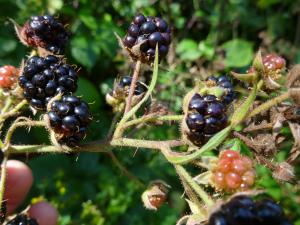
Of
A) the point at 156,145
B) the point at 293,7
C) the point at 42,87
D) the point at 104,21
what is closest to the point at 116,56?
the point at 104,21

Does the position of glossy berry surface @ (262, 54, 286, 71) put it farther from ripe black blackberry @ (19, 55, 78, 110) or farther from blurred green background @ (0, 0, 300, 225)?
blurred green background @ (0, 0, 300, 225)

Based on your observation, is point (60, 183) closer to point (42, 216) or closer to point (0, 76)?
point (42, 216)

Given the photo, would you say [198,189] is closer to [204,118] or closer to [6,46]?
[204,118]

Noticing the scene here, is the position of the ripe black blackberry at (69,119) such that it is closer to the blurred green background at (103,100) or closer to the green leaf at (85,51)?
the blurred green background at (103,100)

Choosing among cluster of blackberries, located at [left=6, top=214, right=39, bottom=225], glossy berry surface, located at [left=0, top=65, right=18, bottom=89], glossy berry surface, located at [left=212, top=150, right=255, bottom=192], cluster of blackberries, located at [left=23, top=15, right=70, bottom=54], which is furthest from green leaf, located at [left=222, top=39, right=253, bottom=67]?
glossy berry surface, located at [left=212, top=150, right=255, bottom=192]

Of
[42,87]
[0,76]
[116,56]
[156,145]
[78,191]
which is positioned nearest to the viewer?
[156,145]

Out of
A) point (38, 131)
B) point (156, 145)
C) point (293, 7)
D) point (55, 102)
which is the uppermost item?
point (55, 102)

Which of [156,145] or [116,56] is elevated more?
[156,145]
